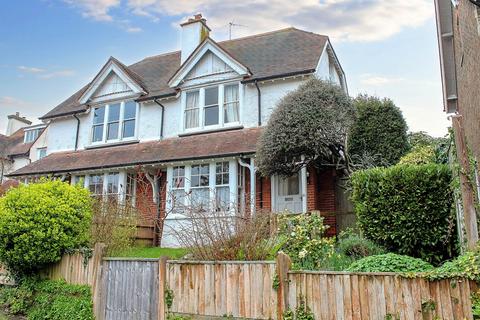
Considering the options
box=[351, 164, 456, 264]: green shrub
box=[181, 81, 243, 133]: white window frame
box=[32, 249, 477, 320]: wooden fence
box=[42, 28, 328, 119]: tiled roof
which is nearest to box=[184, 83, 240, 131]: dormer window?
box=[181, 81, 243, 133]: white window frame

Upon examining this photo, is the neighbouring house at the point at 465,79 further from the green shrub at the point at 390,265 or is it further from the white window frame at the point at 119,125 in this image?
the white window frame at the point at 119,125

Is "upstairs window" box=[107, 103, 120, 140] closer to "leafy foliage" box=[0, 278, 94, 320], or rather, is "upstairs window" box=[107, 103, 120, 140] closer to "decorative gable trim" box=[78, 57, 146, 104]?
"decorative gable trim" box=[78, 57, 146, 104]

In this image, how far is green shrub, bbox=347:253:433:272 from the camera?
6781 millimetres

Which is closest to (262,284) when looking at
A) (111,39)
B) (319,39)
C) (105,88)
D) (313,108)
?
(313,108)

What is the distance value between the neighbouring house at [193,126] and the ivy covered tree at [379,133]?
1.82m

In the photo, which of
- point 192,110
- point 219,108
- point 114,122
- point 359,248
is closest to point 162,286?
point 359,248

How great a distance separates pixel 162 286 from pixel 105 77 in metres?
15.4

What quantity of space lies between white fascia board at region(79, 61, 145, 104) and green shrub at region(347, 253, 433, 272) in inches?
605

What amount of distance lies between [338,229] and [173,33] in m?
14.8

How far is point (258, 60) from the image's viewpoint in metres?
→ 18.8

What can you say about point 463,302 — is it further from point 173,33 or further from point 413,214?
point 173,33

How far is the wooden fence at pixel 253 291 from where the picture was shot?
568cm

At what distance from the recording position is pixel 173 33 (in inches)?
904

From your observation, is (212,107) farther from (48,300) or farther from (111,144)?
(48,300)
